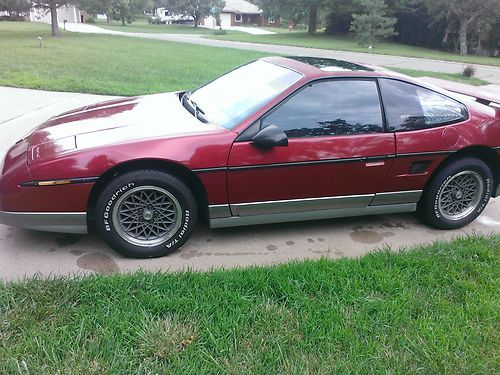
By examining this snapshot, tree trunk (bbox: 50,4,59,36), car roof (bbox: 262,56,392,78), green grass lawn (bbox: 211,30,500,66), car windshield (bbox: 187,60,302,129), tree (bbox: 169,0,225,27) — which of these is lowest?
car windshield (bbox: 187,60,302,129)

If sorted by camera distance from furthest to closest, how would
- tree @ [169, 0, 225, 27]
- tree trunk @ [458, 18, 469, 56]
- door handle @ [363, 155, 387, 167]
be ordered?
tree @ [169, 0, 225, 27] → tree trunk @ [458, 18, 469, 56] → door handle @ [363, 155, 387, 167]

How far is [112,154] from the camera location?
3096mm

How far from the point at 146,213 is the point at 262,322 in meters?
1.23

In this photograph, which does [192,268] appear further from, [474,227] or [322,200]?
[474,227]

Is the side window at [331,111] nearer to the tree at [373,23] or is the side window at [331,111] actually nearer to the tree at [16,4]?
the tree at [16,4]

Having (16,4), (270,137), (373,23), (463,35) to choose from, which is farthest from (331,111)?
(463,35)

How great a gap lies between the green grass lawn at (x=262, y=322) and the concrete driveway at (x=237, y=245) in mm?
289

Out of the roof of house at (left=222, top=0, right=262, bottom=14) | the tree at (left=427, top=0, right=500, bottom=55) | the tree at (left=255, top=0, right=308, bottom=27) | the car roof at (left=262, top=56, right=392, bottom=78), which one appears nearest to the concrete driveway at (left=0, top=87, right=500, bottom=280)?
the car roof at (left=262, top=56, right=392, bottom=78)

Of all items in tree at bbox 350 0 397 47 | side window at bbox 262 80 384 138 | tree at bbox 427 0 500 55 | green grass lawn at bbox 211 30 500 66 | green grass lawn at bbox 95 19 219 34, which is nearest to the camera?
side window at bbox 262 80 384 138

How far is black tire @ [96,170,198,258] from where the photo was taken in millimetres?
3145

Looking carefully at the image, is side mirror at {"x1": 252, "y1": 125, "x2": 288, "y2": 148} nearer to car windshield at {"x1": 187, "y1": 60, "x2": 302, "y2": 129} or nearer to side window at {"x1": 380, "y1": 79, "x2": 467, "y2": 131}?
car windshield at {"x1": 187, "y1": 60, "x2": 302, "y2": 129}

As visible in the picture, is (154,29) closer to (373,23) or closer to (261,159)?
(373,23)

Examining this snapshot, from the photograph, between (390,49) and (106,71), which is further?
(390,49)

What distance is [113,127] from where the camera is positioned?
3.47m
